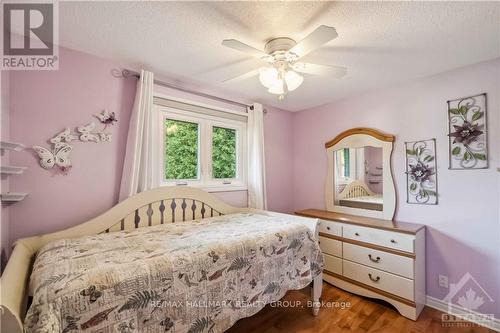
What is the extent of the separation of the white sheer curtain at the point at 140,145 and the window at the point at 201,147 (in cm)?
18

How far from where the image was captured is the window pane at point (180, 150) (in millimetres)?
2293

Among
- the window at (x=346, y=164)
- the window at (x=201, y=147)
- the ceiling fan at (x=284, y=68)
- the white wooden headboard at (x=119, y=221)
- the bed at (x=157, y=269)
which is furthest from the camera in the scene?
the window at (x=346, y=164)

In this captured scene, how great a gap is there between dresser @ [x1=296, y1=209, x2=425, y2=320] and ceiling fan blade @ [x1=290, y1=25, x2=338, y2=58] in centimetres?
174

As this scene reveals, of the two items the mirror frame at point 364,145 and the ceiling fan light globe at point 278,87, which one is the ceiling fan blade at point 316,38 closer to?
the ceiling fan light globe at point 278,87

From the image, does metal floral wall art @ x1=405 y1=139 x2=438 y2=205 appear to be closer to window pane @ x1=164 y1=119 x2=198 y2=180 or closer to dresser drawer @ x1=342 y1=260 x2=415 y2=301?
dresser drawer @ x1=342 y1=260 x2=415 y2=301

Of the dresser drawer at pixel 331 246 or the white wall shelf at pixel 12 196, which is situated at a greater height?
the white wall shelf at pixel 12 196

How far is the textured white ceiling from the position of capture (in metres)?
1.30

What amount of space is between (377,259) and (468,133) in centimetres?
137

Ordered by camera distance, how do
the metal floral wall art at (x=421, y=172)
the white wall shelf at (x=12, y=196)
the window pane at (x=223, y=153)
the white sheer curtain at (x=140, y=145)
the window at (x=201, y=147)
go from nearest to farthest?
the white wall shelf at (x=12, y=196) → the white sheer curtain at (x=140, y=145) → the metal floral wall art at (x=421, y=172) → the window at (x=201, y=147) → the window pane at (x=223, y=153)

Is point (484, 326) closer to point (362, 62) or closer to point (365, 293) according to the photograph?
point (365, 293)

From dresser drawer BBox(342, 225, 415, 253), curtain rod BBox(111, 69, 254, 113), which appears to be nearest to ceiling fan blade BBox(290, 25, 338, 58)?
curtain rod BBox(111, 69, 254, 113)

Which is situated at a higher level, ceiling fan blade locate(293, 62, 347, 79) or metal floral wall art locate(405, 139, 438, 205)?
ceiling fan blade locate(293, 62, 347, 79)

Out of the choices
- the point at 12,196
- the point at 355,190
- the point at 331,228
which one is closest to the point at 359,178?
the point at 355,190

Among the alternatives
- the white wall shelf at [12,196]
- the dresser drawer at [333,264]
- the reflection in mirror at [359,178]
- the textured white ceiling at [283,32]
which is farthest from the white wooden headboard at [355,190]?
the white wall shelf at [12,196]
